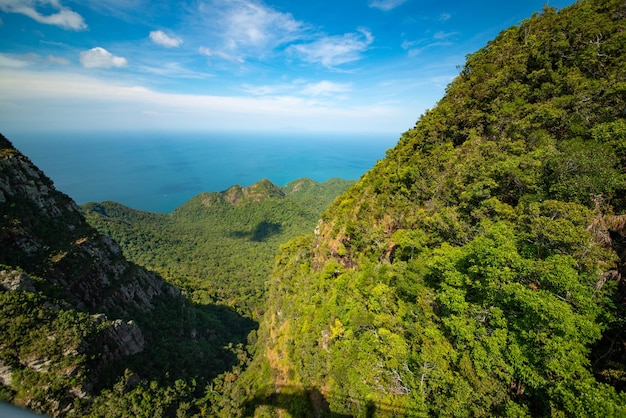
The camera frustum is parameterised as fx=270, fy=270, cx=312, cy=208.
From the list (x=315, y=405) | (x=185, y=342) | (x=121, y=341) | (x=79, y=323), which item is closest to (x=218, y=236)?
(x=185, y=342)

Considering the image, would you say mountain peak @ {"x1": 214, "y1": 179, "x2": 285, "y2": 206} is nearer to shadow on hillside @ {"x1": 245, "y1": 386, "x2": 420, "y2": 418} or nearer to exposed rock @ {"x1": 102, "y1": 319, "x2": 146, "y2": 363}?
exposed rock @ {"x1": 102, "y1": 319, "x2": 146, "y2": 363}

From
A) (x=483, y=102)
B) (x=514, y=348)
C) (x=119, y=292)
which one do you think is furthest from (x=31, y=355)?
(x=483, y=102)

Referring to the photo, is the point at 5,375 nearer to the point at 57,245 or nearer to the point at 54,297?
the point at 54,297

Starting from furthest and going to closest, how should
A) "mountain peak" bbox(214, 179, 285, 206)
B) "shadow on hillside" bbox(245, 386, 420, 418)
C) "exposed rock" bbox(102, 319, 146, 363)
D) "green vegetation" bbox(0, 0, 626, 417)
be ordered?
"mountain peak" bbox(214, 179, 285, 206), "exposed rock" bbox(102, 319, 146, 363), "shadow on hillside" bbox(245, 386, 420, 418), "green vegetation" bbox(0, 0, 626, 417)

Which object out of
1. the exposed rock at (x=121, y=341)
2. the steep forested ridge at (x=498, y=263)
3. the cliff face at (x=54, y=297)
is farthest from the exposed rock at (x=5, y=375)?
the steep forested ridge at (x=498, y=263)

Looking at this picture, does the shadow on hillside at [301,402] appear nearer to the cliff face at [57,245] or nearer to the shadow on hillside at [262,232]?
the cliff face at [57,245]

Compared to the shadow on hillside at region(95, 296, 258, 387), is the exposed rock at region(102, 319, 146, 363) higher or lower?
higher

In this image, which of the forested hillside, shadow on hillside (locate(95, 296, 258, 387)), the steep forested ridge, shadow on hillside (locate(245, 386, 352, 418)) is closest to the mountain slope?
shadow on hillside (locate(95, 296, 258, 387))
